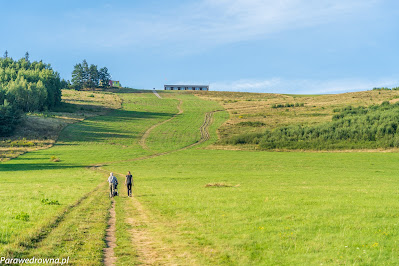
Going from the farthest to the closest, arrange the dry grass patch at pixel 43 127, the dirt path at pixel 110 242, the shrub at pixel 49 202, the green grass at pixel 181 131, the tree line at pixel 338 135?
the green grass at pixel 181 131, the dry grass patch at pixel 43 127, the tree line at pixel 338 135, the shrub at pixel 49 202, the dirt path at pixel 110 242

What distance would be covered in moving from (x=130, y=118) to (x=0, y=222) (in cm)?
11960

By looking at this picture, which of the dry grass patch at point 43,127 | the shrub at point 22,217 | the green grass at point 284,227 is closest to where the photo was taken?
the green grass at point 284,227

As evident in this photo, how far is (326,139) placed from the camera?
9062cm

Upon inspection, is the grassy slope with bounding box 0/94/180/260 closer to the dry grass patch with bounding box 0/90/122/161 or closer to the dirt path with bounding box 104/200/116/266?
the dirt path with bounding box 104/200/116/266

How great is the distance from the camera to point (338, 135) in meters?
90.6

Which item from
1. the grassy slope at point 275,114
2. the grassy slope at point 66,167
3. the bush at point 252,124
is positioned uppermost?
the grassy slope at point 275,114

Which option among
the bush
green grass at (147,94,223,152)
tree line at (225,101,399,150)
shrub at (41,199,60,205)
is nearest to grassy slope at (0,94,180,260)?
shrub at (41,199,60,205)

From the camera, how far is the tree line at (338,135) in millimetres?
84625

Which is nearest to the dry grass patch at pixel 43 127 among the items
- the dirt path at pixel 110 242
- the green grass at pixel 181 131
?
the green grass at pixel 181 131

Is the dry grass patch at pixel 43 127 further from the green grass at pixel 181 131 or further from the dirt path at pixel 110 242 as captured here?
the dirt path at pixel 110 242

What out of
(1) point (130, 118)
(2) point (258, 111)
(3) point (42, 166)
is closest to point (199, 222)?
(3) point (42, 166)

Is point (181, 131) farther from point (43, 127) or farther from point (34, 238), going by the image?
point (34, 238)

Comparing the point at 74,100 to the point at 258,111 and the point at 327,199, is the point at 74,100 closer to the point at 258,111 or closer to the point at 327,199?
the point at 258,111

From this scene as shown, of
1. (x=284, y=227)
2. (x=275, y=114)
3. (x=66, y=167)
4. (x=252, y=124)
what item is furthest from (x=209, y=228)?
(x=275, y=114)
